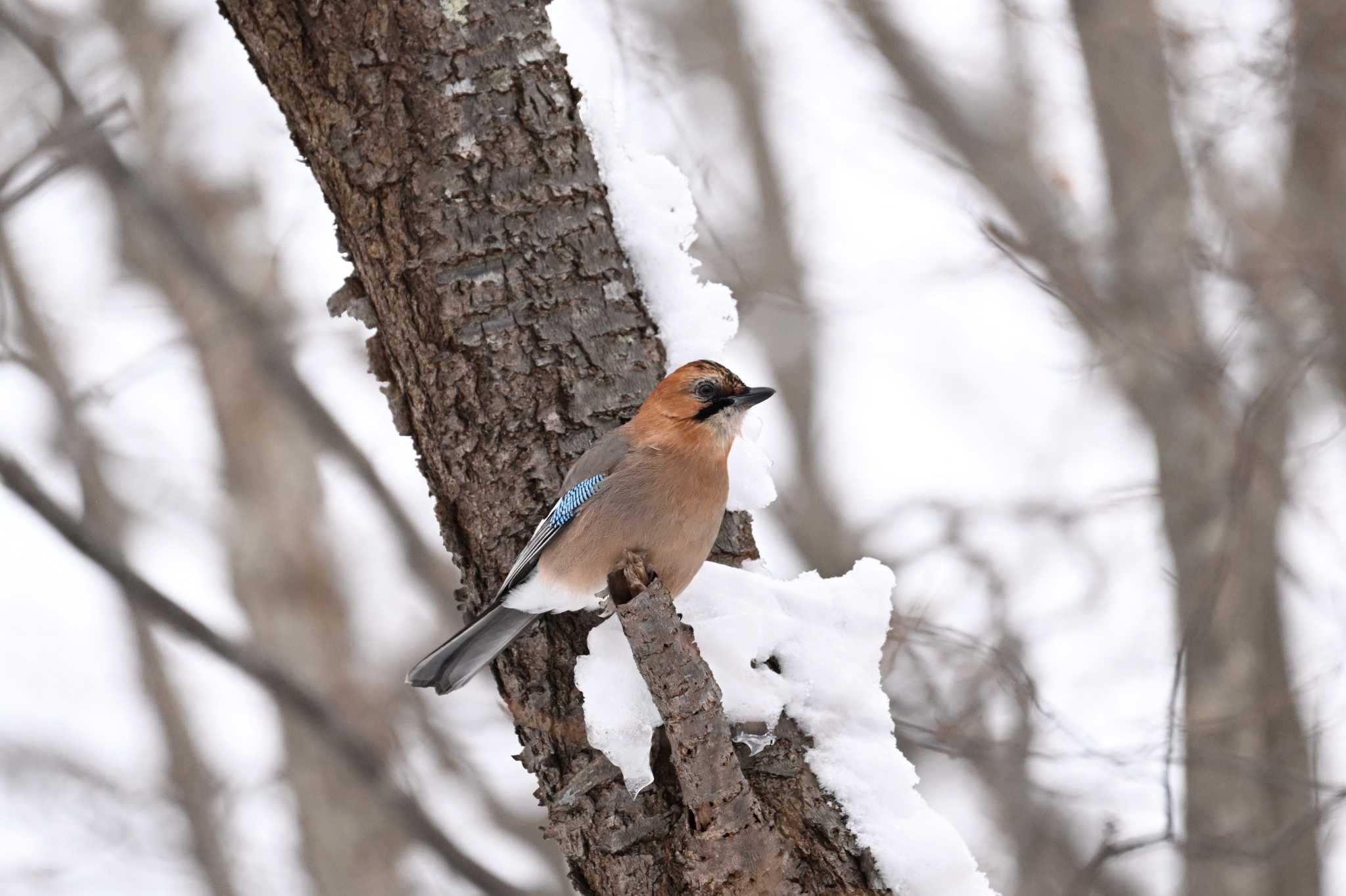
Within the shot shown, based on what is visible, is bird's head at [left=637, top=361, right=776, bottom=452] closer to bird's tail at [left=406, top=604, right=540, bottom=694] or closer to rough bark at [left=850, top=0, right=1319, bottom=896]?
bird's tail at [left=406, top=604, right=540, bottom=694]

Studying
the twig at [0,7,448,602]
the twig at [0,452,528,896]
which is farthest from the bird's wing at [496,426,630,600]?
the twig at [0,7,448,602]

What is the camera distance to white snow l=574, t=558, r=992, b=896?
2586mm

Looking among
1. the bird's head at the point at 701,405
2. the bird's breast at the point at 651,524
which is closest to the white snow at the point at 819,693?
the bird's breast at the point at 651,524

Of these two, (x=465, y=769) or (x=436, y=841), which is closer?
(x=436, y=841)

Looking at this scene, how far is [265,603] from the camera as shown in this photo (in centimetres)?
898

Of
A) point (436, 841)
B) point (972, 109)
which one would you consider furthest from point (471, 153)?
point (972, 109)

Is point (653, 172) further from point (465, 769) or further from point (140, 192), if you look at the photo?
point (465, 769)

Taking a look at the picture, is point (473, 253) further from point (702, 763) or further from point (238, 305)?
point (238, 305)

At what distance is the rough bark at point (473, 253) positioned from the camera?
2.93 metres

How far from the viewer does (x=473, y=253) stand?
116 inches

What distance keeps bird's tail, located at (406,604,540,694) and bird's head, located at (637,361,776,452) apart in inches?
23.1

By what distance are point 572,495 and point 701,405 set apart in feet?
1.65

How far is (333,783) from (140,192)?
4.27m

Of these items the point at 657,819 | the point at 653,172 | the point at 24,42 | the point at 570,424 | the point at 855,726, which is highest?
the point at 24,42
